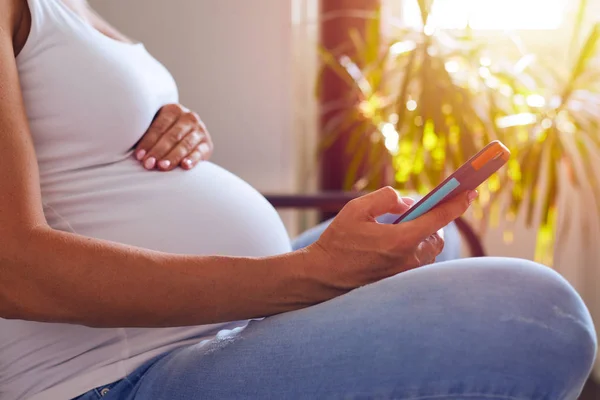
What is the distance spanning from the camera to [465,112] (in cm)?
170

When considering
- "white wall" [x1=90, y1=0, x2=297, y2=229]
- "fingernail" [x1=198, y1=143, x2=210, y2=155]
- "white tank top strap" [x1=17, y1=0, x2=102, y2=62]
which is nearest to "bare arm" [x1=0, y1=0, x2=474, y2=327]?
"white tank top strap" [x1=17, y1=0, x2=102, y2=62]

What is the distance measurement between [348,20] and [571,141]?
0.78m

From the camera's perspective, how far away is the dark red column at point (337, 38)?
2.05m

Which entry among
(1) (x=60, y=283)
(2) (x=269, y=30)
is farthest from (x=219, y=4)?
(1) (x=60, y=283)

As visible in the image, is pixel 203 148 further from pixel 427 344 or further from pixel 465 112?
pixel 465 112

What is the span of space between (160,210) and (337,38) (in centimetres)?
140

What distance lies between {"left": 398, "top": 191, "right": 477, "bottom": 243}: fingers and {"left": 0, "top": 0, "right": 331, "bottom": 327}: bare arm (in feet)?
0.34

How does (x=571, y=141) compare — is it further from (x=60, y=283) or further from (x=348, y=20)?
(x=60, y=283)

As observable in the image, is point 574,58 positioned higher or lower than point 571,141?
higher

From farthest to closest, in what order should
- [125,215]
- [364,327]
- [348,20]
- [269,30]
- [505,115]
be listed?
1. [348,20]
2. [269,30]
3. [505,115]
4. [125,215]
5. [364,327]

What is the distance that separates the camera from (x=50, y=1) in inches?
31.5

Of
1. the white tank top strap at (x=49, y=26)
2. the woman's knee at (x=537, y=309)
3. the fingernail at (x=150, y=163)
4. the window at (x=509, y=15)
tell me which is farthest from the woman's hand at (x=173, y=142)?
the window at (x=509, y=15)

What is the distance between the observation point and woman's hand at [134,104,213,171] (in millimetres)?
847

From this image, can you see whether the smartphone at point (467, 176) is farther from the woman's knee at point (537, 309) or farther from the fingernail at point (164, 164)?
the fingernail at point (164, 164)
